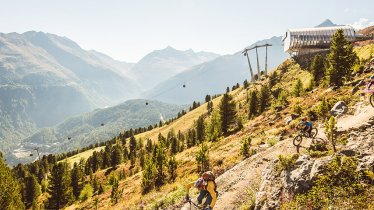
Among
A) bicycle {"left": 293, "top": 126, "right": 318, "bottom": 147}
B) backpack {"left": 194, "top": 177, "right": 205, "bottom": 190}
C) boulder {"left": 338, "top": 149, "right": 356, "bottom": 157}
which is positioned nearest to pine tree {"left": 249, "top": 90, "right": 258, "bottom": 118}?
bicycle {"left": 293, "top": 126, "right": 318, "bottom": 147}

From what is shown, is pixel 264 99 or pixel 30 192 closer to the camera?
pixel 264 99

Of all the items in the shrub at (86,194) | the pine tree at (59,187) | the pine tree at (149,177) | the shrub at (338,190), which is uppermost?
the shrub at (338,190)

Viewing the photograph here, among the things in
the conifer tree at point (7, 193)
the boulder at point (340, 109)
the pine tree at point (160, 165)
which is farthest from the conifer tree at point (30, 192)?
the boulder at point (340, 109)

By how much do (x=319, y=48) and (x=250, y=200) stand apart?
86.8 metres

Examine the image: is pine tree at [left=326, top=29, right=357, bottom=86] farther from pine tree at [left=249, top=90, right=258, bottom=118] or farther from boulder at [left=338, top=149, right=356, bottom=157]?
Answer: boulder at [left=338, top=149, right=356, bottom=157]

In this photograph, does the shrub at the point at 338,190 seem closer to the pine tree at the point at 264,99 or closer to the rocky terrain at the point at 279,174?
the rocky terrain at the point at 279,174

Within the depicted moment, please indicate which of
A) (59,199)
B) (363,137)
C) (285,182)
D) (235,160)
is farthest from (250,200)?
(59,199)

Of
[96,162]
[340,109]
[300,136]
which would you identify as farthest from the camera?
[96,162]

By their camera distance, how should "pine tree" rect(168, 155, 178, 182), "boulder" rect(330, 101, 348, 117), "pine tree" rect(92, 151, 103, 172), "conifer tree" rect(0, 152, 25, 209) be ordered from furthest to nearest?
1. "pine tree" rect(92, 151, 103, 172)
2. "pine tree" rect(168, 155, 178, 182)
3. "conifer tree" rect(0, 152, 25, 209)
4. "boulder" rect(330, 101, 348, 117)

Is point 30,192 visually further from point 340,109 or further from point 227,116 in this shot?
point 340,109

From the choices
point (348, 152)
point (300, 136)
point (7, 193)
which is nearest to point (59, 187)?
point (7, 193)

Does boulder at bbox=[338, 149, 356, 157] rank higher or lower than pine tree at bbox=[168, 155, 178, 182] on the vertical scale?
higher

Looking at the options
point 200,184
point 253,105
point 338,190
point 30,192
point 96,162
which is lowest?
point 96,162

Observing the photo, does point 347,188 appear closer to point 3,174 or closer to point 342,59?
point 342,59
